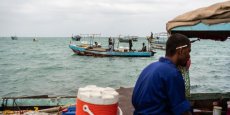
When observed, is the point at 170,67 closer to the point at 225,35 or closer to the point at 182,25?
the point at 182,25

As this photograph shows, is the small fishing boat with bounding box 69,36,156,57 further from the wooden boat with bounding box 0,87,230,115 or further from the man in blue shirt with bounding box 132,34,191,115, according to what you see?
the man in blue shirt with bounding box 132,34,191,115

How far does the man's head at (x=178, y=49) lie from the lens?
2.50 metres

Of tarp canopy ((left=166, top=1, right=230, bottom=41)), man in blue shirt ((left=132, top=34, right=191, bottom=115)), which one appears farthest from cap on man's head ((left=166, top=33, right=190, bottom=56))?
tarp canopy ((left=166, top=1, right=230, bottom=41))

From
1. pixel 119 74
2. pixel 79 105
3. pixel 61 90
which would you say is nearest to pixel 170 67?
pixel 79 105

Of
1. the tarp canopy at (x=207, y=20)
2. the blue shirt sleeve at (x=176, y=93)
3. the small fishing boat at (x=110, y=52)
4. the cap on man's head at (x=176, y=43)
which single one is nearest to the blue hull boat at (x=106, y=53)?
the small fishing boat at (x=110, y=52)

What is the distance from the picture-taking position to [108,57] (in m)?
42.5

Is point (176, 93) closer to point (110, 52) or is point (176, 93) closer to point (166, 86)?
point (166, 86)

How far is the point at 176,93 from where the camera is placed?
2.31 m

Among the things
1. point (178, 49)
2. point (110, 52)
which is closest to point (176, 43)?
point (178, 49)

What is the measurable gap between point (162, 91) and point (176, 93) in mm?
120

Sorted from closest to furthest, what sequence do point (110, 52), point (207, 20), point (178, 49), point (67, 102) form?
point (178, 49) → point (207, 20) → point (67, 102) → point (110, 52)

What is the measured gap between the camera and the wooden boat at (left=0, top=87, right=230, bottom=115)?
6.31 meters

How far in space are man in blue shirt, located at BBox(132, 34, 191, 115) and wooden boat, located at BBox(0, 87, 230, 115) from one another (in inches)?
140

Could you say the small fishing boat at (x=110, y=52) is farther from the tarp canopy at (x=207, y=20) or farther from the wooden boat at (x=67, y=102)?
the tarp canopy at (x=207, y=20)
